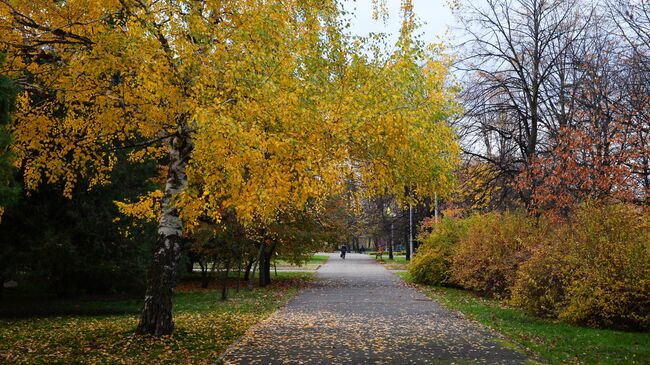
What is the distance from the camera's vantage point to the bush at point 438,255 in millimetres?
24750

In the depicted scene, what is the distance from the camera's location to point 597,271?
11.8 m

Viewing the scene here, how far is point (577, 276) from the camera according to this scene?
1263cm

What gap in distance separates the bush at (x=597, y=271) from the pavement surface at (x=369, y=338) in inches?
77.9

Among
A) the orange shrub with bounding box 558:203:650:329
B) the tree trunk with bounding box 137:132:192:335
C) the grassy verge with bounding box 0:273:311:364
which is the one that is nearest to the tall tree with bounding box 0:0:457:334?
the tree trunk with bounding box 137:132:192:335

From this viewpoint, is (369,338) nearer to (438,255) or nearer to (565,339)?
(565,339)

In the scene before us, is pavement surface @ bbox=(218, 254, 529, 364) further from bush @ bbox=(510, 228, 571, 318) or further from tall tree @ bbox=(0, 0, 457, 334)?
tall tree @ bbox=(0, 0, 457, 334)

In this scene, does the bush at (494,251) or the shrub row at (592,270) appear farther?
the bush at (494,251)

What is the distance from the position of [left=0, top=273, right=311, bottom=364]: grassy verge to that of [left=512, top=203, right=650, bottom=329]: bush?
269 inches

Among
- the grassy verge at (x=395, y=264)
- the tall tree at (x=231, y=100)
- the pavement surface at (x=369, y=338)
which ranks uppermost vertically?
the tall tree at (x=231, y=100)

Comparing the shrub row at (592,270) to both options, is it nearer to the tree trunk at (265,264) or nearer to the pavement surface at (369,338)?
the pavement surface at (369,338)

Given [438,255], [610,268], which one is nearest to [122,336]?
[610,268]

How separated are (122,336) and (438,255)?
54.8ft

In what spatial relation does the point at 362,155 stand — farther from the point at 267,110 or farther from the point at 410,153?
the point at 267,110

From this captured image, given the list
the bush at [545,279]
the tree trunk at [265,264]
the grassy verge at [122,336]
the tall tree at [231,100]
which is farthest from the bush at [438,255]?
the tall tree at [231,100]
